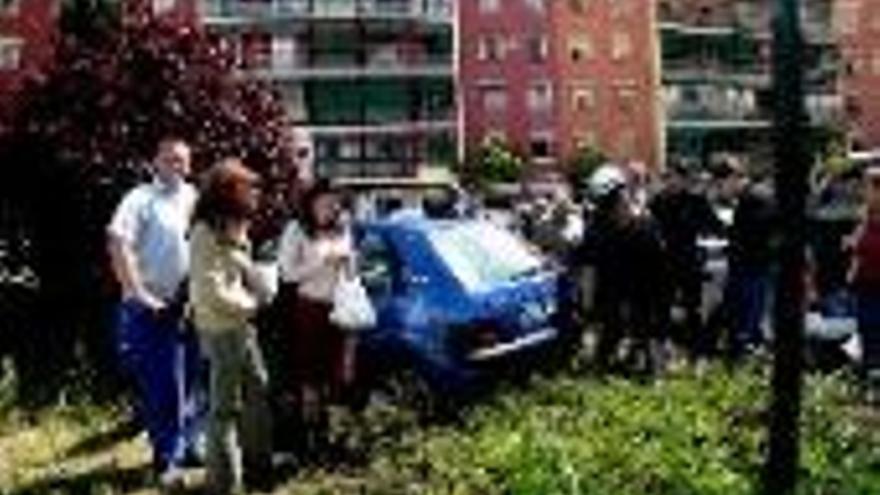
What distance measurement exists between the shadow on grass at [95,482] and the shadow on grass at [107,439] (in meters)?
0.95

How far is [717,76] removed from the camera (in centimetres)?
11119

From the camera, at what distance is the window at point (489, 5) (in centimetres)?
10169

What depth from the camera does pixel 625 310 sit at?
18.0m

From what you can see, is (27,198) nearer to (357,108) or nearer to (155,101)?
(155,101)

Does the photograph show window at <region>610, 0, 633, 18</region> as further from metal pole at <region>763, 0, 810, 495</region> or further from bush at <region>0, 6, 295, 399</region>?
metal pole at <region>763, 0, 810, 495</region>

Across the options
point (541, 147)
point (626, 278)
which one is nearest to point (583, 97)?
point (541, 147)

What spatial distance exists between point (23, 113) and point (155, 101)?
1299 millimetres

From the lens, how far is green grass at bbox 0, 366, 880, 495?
1224cm

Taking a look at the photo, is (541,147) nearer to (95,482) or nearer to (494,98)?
(494,98)

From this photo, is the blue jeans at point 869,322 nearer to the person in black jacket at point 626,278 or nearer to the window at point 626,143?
the person in black jacket at point 626,278

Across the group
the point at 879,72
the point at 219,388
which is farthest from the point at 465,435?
the point at 879,72

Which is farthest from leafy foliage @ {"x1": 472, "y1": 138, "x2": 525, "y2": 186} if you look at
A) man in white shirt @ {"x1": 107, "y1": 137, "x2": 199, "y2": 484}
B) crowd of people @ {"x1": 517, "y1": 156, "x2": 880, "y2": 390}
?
man in white shirt @ {"x1": 107, "y1": 137, "x2": 199, "y2": 484}

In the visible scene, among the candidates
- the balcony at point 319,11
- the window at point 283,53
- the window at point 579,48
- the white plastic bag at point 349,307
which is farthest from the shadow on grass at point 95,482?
the window at point 579,48

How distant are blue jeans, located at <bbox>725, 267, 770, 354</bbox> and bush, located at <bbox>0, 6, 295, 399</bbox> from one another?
163 inches
